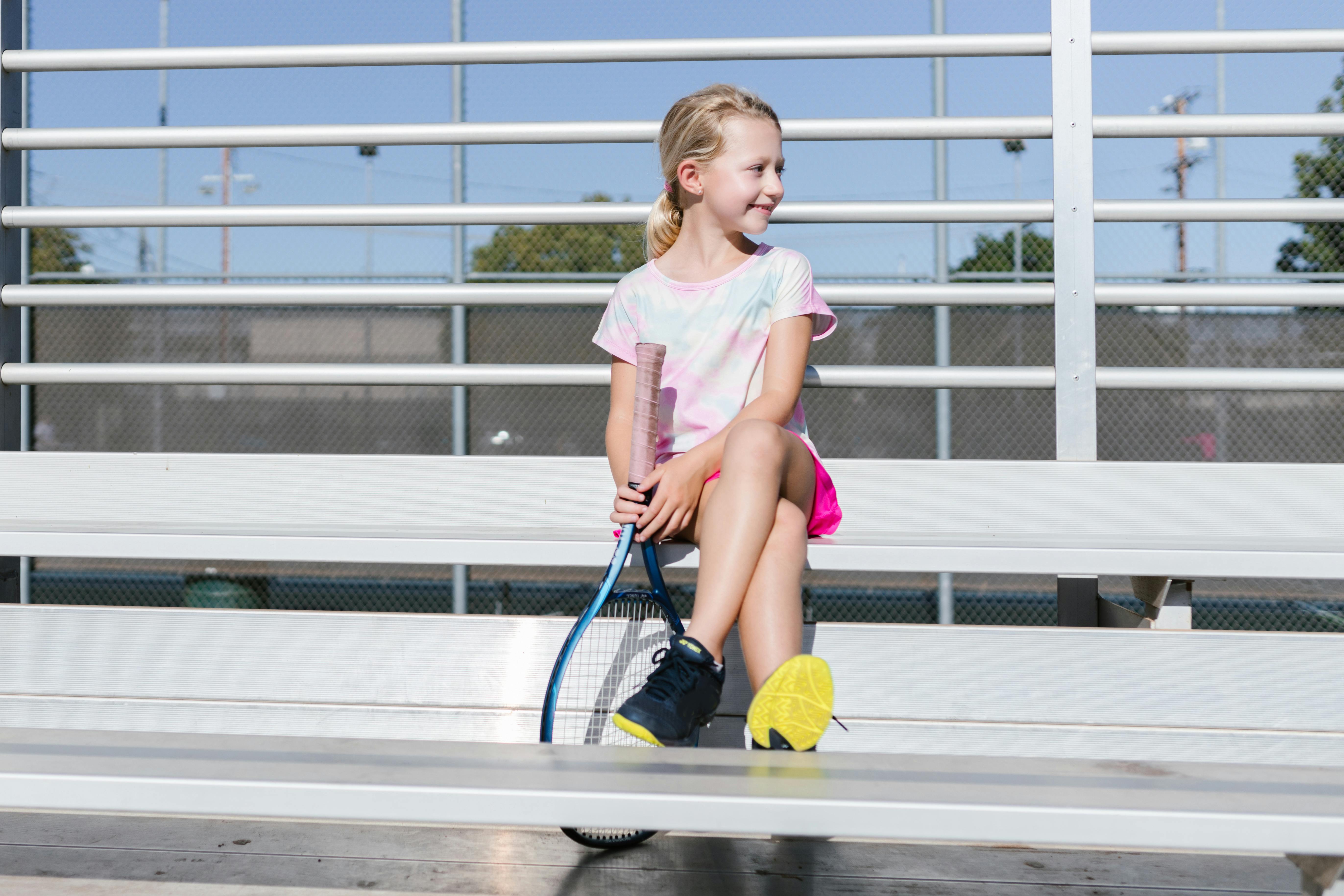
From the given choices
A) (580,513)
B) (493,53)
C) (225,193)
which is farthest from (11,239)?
(225,193)

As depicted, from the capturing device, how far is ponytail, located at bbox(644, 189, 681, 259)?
2049mm

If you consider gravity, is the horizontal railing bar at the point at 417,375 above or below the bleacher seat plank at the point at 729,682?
above

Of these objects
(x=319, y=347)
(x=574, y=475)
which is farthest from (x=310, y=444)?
(x=574, y=475)

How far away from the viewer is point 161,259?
489 centimetres

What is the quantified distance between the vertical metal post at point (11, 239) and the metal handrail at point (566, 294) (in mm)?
61

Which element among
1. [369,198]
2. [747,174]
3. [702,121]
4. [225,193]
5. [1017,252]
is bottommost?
[747,174]

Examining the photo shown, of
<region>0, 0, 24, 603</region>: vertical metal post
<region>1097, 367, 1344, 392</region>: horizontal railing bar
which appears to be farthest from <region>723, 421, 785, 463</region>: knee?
<region>0, 0, 24, 603</region>: vertical metal post

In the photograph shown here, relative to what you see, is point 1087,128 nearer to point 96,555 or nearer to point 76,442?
point 96,555

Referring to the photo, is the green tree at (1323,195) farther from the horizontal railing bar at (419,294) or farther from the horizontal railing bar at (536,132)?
the horizontal railing bar at (419,294)

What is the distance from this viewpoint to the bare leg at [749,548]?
138 centimetres

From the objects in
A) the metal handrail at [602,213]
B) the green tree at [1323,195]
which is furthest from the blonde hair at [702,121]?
the green tree at [1323,195]

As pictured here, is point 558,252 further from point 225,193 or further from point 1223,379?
point 1223,379

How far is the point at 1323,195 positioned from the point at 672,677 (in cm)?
495

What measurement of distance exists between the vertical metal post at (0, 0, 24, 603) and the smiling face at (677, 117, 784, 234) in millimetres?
1711
